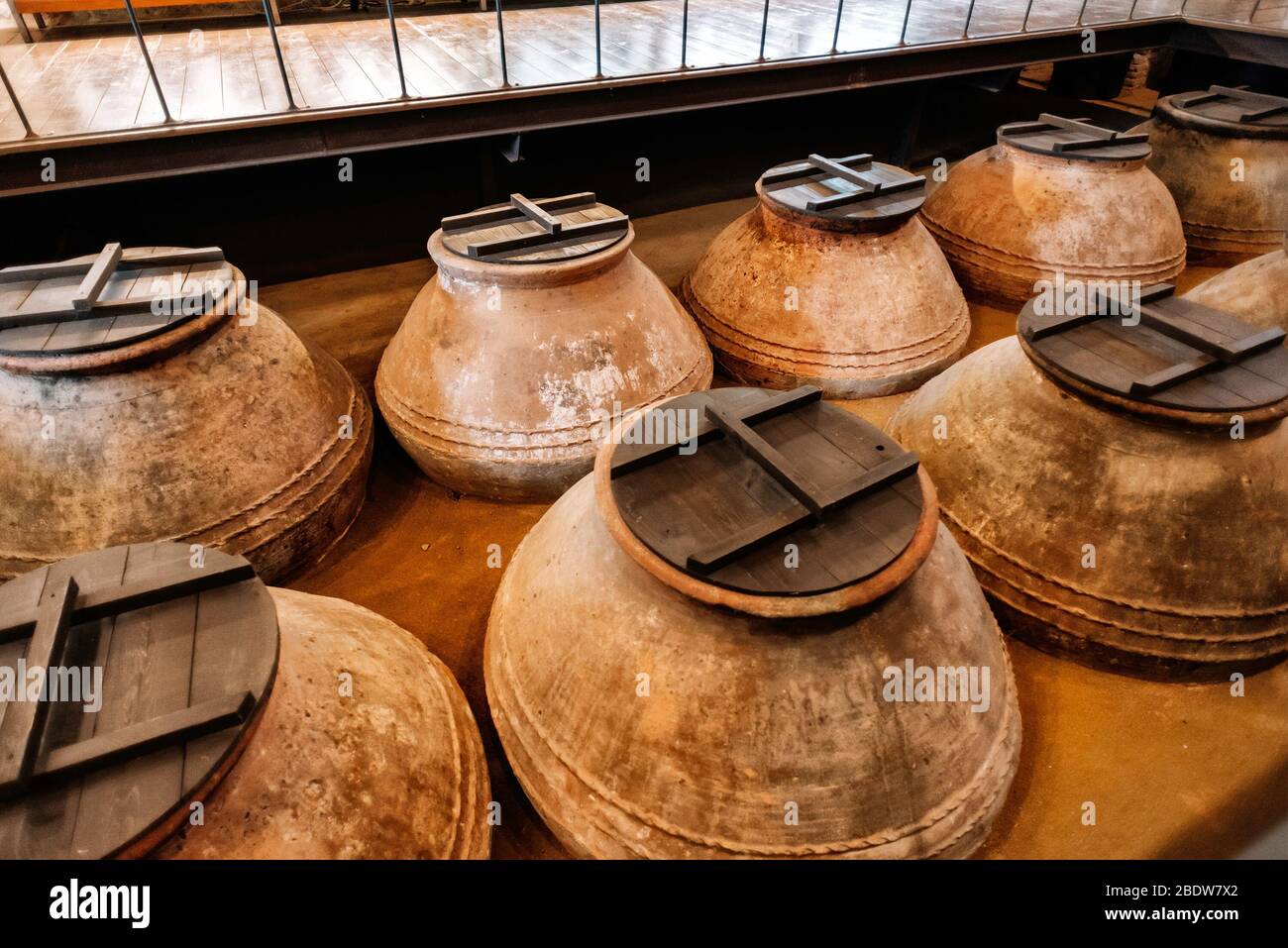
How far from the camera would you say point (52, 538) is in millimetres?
3031

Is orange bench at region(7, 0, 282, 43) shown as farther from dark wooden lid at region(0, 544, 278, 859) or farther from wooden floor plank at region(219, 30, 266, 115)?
dark wooden lid at region(0, 544, 278, 859)

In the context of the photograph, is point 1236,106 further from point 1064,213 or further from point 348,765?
point 348,765

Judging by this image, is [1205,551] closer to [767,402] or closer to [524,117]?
[767,402]

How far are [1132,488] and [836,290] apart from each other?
83.7 inches

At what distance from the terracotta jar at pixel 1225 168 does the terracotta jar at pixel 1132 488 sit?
4.29m

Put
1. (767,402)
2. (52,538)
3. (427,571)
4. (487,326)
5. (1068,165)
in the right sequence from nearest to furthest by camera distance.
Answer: (767,402) → (52,538) → (487,326) → (427,571) → (1068,165)

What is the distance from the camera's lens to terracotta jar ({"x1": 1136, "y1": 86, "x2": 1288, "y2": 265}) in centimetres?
618

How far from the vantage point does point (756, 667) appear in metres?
2.10

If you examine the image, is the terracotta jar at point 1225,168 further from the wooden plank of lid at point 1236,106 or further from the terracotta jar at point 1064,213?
the terracotta jar at point 1064,213

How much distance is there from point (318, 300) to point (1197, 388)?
20.6 ft

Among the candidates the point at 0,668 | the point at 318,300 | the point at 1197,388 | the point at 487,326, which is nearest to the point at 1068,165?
the point at 1197,388

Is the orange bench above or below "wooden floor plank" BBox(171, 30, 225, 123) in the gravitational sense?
above

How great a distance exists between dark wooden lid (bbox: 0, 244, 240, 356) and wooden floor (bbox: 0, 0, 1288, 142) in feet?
3.57

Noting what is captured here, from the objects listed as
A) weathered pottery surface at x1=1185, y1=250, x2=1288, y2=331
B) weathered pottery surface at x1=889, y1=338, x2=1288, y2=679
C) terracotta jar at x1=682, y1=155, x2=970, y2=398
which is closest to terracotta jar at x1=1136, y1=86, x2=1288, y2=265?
weathered pottery surface at x1=1185, y1=250, x2=1288, y2=331
